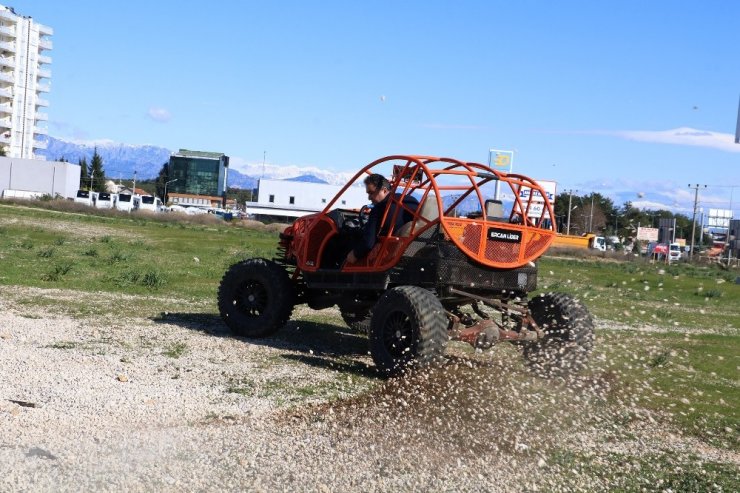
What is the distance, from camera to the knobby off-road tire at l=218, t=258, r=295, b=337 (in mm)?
12234

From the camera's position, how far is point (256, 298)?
41.4 ft

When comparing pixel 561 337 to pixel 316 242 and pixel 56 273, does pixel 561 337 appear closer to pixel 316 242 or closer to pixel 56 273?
pixel 316 242

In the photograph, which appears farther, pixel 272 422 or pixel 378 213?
pixel 378 213

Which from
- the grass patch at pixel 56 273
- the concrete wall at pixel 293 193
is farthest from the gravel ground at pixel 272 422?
the concrete wall at pixel 293 193

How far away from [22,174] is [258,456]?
4403 inches

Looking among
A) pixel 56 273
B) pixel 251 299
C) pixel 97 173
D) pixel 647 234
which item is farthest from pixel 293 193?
pixel 251 299

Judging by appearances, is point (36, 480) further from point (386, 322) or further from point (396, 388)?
point (386, 322)

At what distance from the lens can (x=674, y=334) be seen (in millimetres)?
16078

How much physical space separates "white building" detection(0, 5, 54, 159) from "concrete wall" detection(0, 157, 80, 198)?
2077cm

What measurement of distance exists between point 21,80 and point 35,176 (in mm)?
31971

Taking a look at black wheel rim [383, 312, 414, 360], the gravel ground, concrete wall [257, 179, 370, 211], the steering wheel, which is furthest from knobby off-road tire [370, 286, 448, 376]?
concrete wall [257, 179, 370, 211]

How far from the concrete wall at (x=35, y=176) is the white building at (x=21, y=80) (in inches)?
818

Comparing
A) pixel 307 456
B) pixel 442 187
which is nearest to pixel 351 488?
pixel 307 456

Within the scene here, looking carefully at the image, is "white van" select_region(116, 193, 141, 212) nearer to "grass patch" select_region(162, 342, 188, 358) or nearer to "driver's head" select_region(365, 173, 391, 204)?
"grass patch" select_region(162, 342, 188, 358)
